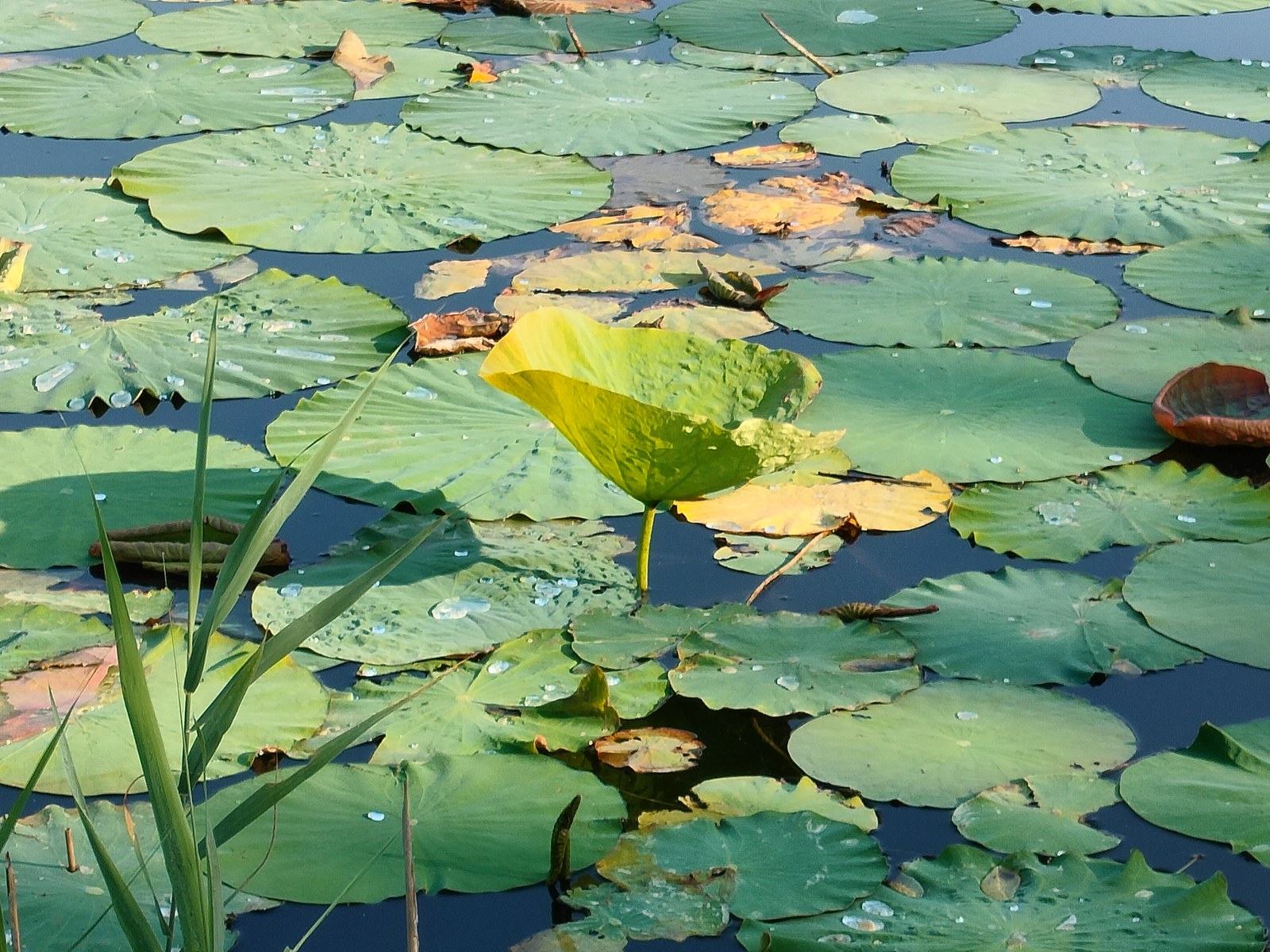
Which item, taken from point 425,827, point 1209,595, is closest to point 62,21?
point 425,827

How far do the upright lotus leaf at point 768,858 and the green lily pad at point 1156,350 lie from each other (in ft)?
4.49

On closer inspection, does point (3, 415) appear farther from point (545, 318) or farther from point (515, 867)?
point (515, 867)

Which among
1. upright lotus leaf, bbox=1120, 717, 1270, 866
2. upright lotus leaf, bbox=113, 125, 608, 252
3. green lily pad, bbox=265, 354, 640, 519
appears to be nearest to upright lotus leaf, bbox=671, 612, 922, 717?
upright lotus leaf, bbox=1120, 717, 1270, 866

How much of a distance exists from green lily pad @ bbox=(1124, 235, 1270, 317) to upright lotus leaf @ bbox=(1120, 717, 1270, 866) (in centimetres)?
142

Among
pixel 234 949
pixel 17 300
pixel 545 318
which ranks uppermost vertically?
pixel 545 318

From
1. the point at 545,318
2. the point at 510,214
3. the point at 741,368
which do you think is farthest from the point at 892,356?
the point at 510,214

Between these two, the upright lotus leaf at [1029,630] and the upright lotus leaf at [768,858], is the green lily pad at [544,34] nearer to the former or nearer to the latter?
the upright lotus leaf at [1029,630]

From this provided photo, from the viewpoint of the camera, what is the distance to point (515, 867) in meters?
1.54

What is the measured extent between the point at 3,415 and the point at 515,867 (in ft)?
5.06

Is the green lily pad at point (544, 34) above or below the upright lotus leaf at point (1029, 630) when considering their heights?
above

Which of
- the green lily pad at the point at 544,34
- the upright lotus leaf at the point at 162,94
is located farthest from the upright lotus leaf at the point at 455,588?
the green lily pad at the point at 544,34

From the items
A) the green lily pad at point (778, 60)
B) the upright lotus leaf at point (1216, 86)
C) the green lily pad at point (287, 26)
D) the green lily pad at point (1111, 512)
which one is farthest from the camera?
the green lily pad at point (287, 26)

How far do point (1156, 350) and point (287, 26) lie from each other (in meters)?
3.25

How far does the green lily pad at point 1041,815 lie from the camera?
1.57 meters
